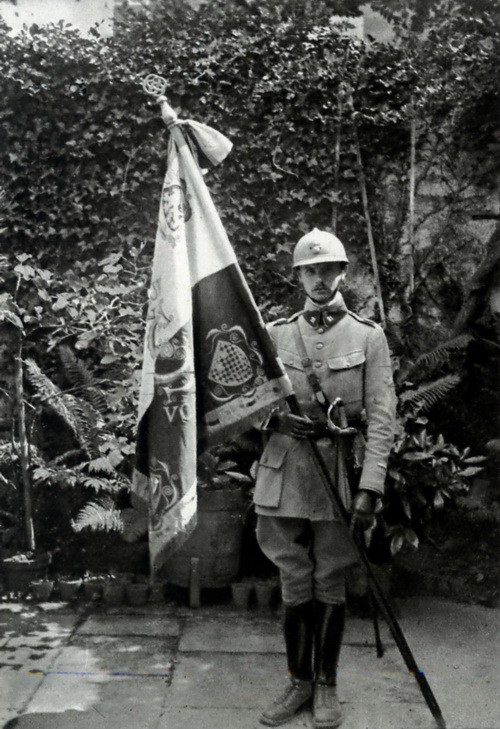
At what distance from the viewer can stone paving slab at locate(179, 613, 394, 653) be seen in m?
4.19

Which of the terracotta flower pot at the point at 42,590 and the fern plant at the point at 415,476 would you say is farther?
the terracotta flower pot at the point at 42,590

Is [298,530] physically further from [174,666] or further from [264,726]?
[174,666]

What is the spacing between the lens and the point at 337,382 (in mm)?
3359

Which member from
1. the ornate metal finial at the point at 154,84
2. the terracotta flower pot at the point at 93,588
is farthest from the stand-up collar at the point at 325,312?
the terracotta flower pot at the point at 93,588

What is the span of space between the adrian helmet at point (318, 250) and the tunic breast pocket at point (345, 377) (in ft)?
1.41

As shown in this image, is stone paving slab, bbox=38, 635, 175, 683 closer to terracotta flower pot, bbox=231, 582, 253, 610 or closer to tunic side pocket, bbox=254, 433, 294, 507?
terracotta flower pot, bbox=231, 582, 253, 610

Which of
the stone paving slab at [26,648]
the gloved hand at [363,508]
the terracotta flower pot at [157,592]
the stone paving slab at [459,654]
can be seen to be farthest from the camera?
the terracotta flower pot at [157,592]

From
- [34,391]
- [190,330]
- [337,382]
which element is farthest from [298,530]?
[34,391]

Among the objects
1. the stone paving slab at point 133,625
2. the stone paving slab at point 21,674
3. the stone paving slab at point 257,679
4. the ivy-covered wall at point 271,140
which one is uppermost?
the ivy-covered wall at point 271,140

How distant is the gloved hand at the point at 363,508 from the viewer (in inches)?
126

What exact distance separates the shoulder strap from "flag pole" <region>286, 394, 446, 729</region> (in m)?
0.10

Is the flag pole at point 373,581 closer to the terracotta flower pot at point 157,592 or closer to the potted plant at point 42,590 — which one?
the terracotta flower pot at point 157,592

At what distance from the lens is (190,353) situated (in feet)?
10.3

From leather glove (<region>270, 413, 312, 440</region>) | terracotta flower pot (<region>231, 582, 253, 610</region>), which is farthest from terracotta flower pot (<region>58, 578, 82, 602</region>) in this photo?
leather glove (<region>270, 413, 312, 440</region>)
